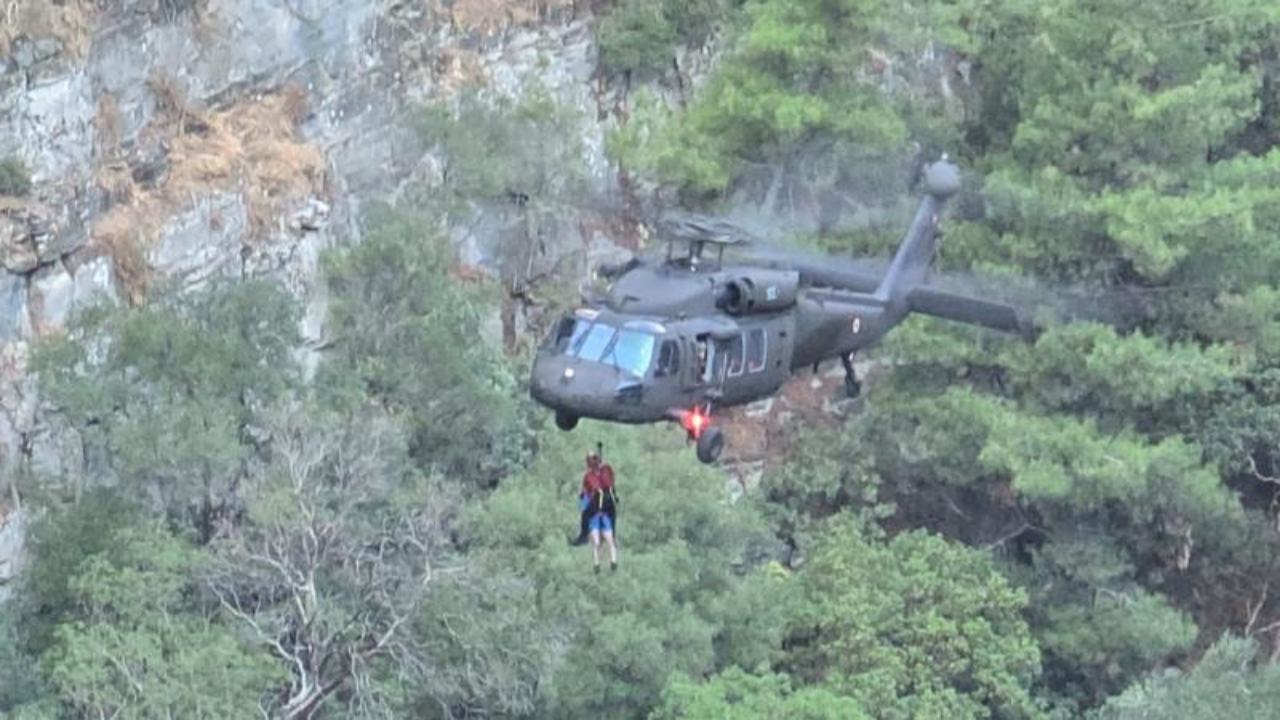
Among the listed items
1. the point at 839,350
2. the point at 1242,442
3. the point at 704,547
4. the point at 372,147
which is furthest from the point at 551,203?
the point at 839,350

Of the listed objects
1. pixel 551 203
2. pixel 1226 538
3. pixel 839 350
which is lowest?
pixel 1226 538

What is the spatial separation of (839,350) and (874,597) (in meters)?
9.74

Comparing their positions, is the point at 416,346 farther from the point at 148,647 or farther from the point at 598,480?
the point at 598,480

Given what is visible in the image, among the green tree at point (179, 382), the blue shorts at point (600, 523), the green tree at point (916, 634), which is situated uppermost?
the blue shorts at point (600, 523)

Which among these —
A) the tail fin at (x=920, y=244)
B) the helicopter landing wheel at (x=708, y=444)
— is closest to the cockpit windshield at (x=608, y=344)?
the helicopter landing wheel at (x=708, y=444)

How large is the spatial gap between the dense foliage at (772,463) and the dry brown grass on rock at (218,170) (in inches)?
60.8

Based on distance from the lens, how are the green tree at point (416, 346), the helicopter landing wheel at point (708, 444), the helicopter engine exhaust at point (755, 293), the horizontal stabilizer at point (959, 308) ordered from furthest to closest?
the green tree at point (416, 346) → the horizontal stabilizer at point (959, 308) → the helicopter engine exhaust at point (755, 293) → the helicopter landing wheel at point (708, 444)

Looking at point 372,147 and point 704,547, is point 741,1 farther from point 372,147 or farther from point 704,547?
point 704,547

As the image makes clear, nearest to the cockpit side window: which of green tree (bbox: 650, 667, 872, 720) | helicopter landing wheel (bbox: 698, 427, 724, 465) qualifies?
helicopter landing wheel (bbox: 698, 427, 724, 465)

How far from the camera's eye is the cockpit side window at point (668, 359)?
97.7ft

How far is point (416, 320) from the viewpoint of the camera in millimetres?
41000

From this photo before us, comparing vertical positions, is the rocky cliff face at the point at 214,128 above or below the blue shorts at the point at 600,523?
below

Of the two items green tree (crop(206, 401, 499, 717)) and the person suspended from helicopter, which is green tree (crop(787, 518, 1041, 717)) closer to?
green tree (crop(206, 401, 499, 717))

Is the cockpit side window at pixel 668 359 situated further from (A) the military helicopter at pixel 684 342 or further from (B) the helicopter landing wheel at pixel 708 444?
(B) the helicopter landing wheel at pixel 708 444
